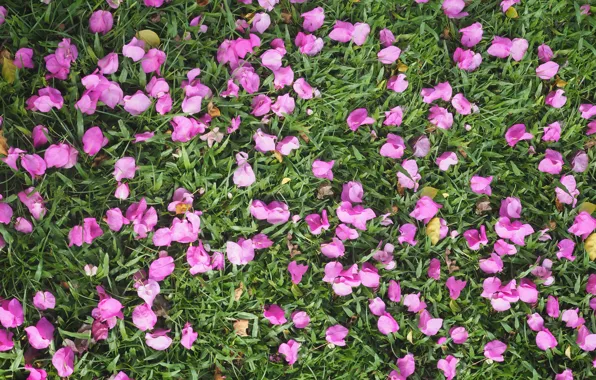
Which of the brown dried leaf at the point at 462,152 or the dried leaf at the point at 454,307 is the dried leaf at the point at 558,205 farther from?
the dried leaf at the point at 454,307

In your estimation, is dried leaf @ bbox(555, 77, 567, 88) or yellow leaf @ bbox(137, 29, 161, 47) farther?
dried leaf @ bbox(555, 77, 567, 88)

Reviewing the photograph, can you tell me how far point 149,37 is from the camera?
1.82 meters

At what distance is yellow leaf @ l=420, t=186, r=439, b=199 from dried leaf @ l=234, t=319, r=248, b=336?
66 cm

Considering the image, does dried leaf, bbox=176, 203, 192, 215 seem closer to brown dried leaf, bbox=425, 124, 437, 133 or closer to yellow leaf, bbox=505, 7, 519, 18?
brown dried leaf, bbox=425, 124, 437, 133

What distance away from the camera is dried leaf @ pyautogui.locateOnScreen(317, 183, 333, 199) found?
1.87 meters

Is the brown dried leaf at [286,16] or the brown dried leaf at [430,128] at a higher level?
the brown dried leaf at [286,16]

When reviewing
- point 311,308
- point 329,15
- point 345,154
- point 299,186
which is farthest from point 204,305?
point 329,15

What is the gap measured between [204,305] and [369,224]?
535 millimetres

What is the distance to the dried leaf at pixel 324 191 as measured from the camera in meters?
1.87

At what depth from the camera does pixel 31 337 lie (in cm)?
160

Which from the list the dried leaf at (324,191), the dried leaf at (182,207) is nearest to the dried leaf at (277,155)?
the dried leaf at (324,191)

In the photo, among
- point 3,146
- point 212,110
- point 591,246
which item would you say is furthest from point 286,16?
point 591,246

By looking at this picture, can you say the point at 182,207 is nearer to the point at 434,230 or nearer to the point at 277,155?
the point at 277,155

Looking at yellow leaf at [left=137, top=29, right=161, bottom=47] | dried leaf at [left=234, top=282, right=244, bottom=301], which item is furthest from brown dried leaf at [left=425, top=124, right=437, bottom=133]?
yellow leaf at [left=137, top=29, right=161, bottom=47]
